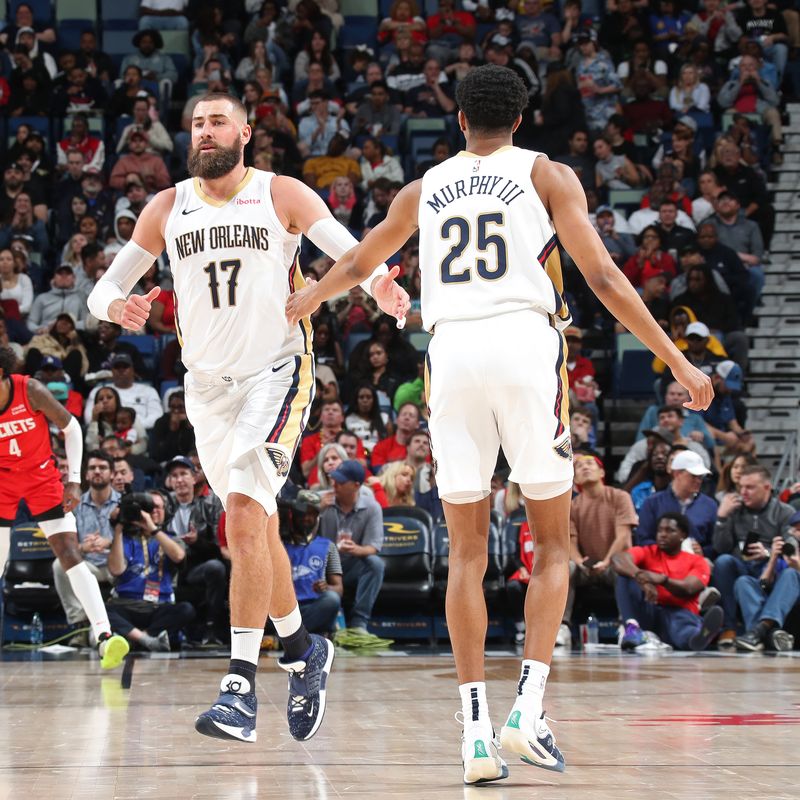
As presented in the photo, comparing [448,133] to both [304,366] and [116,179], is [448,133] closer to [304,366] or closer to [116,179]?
[116,179]

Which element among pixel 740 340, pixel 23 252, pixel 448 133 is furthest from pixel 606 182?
pixel 23 252

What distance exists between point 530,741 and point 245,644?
1248 mm

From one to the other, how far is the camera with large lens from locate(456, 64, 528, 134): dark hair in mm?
6063

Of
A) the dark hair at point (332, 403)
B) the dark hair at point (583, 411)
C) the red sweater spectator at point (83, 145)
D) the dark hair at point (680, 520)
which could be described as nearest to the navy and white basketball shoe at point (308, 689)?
the dark hair at point (680, 520)

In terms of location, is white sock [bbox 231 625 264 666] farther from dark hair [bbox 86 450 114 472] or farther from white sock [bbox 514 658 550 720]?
dark hair [bbox 86 450 114 472]

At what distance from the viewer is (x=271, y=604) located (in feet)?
17.6

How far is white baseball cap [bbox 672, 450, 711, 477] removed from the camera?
35.7 feet

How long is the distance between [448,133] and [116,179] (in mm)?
4028

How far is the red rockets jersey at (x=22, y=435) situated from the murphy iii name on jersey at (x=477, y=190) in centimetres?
458

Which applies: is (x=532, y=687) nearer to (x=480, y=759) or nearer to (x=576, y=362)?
(x=480, y=759)

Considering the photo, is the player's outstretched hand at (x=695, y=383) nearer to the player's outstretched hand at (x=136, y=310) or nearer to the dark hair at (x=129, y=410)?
the player's outstretched hand at (x=136, y=310)

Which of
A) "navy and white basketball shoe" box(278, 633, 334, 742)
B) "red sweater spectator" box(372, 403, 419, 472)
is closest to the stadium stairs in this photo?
"red sweater spectator" box(372, 403, 419, 472)

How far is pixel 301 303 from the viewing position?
5.00 m

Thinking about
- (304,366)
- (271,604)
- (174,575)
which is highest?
(304,366)
